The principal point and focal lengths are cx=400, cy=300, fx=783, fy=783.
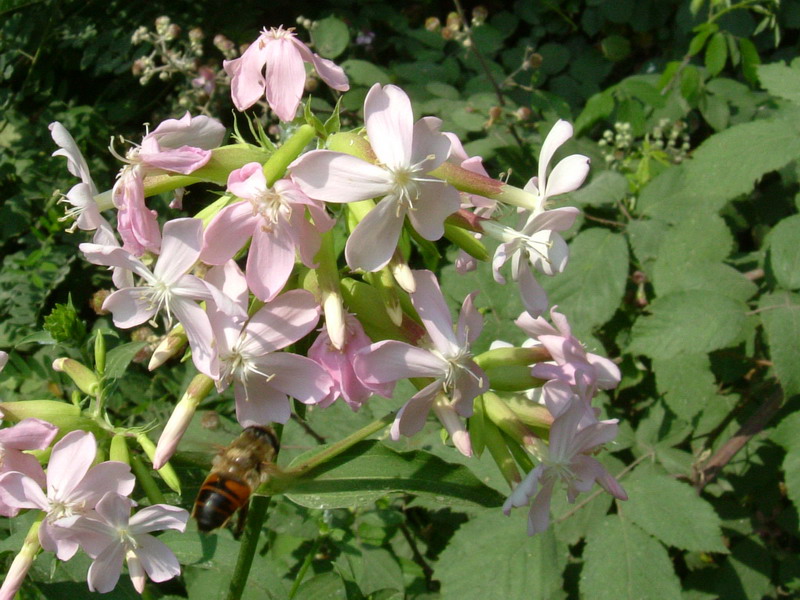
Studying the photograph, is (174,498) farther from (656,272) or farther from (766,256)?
(766,256)

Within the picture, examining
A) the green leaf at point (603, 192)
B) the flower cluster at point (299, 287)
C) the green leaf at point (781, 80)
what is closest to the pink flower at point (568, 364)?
the flower cluster at point (299, 287)

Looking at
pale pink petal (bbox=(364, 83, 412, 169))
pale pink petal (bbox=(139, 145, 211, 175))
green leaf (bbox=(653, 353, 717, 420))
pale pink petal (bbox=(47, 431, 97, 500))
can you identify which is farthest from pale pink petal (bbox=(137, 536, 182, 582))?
green leaf (bbox=(653, 353, 717, 420))

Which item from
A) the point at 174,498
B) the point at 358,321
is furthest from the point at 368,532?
the point at 358,321

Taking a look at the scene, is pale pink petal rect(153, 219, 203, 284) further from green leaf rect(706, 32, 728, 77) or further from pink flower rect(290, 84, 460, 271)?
green leaf rect(706, 32, 728, 77)

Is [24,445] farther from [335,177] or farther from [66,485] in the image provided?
[335,177]

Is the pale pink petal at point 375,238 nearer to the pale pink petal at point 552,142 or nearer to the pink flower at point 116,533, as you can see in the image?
the pale pink petal at point 552,142

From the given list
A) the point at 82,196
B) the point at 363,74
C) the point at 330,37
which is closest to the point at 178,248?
the point at 82,196
